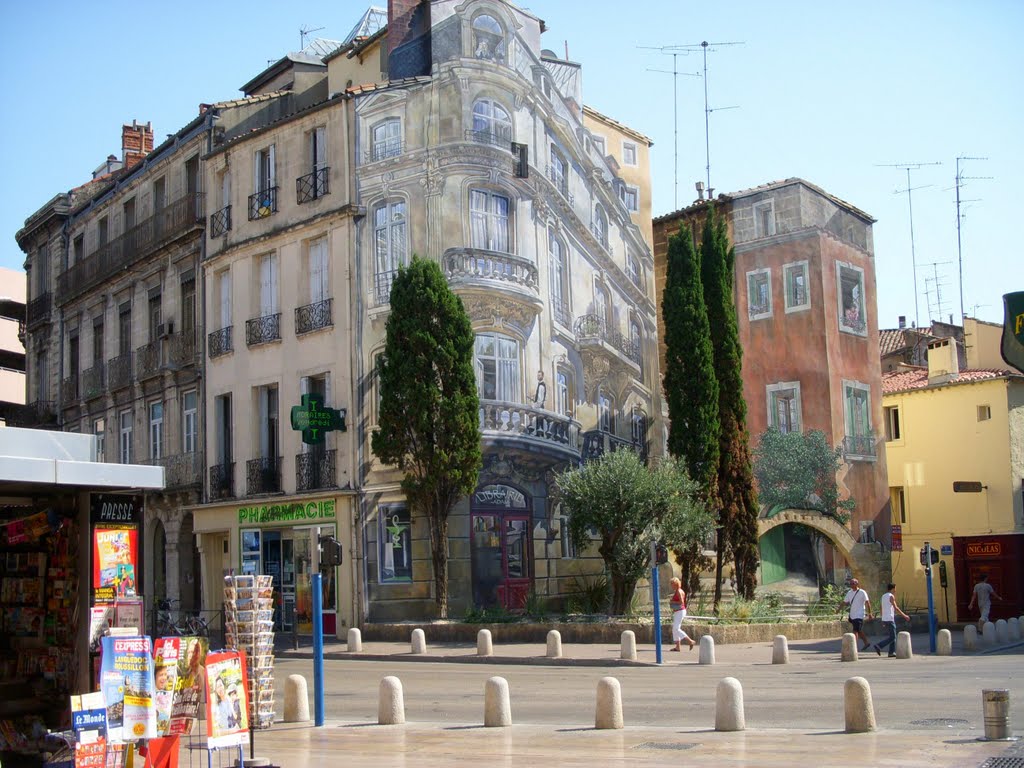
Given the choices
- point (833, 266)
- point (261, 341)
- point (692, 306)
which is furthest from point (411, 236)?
point (833, 266)

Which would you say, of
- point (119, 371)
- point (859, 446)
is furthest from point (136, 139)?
point (859, 446)

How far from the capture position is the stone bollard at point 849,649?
74.4 feet

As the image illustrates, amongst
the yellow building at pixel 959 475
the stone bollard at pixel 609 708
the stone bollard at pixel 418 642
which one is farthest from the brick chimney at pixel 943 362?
the stone bollard at pixel 609 708

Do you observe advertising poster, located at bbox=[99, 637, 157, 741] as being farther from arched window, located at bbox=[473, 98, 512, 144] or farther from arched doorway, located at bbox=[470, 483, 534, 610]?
arched window, located at bbox=[473, 98, 512, 144]

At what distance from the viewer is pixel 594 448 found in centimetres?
3416

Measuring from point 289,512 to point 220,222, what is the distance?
8.96 metres

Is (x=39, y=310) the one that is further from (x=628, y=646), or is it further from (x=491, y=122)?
(x=628, y=646)

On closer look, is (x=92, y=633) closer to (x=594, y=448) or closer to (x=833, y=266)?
(x=594, y=448)

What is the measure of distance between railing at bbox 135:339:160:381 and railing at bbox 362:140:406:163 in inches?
417

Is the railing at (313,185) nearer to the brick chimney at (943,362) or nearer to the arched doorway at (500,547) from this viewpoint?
the arched doorway at (500,547)

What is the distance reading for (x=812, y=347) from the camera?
38.2m

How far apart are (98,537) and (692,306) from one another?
22.9 m

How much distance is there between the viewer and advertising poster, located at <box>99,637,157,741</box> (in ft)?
29.9

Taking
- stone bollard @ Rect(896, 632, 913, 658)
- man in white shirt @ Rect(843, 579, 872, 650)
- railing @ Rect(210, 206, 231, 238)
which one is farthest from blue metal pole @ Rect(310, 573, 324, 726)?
railing @ Rect(210, 206, 231, 238)
